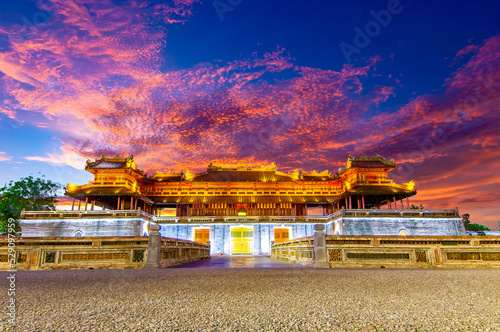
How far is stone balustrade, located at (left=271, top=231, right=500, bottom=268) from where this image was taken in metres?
11.5

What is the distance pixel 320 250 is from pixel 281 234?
20500mm

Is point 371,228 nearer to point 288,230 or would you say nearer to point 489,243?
point 288,230

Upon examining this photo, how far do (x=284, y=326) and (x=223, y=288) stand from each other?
2.94 meters

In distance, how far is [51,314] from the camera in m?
3.69

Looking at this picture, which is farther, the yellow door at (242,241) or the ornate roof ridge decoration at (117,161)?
the ornate roof ridge decoration at (117,161)

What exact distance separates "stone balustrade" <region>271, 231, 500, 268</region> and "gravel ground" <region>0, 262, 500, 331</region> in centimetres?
549

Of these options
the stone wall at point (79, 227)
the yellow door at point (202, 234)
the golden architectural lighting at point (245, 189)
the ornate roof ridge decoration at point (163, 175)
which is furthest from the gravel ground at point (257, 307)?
the ornate roof ridge decoration at point (163, 175)

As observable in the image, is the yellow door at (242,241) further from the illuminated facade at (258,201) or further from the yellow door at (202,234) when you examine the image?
the yellow door at (202,234)

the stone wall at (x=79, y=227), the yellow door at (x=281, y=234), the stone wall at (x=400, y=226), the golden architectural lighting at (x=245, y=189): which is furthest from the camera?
the golden architectural lighting at (x=245, y=189)

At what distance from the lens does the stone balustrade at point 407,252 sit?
37.7 ft

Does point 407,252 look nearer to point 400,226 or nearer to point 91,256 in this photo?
point 91,256

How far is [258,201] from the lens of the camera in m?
37.6

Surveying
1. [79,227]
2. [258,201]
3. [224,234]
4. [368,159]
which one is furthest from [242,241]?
[368,159]

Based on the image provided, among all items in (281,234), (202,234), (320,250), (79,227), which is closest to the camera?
(320,250)
